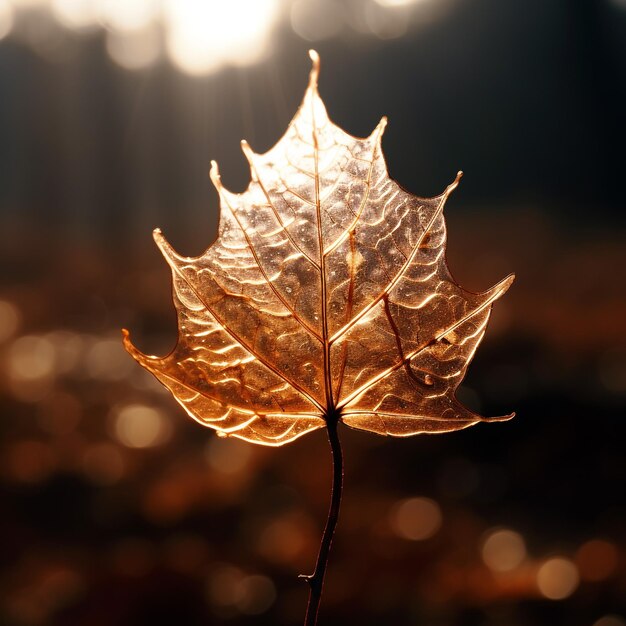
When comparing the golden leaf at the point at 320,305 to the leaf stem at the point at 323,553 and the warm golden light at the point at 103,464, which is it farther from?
the warm golden light at the point at 103,464

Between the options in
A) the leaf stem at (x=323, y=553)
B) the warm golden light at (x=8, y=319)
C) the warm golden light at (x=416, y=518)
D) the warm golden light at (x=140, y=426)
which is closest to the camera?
the leaf stem at (x=323, y=553)

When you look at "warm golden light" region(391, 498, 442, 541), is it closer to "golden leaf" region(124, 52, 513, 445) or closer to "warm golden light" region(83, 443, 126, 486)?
"warm golden light" region(83, 443, 126, 486)

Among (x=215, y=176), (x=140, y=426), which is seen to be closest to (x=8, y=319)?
(x=140, y=426)

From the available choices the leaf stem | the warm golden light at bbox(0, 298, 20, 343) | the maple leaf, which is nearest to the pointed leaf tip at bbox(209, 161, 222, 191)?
the maple leaf

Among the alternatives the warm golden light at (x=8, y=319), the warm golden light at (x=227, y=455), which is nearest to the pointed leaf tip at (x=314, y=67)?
the warm golden light at (x=227, y=455)

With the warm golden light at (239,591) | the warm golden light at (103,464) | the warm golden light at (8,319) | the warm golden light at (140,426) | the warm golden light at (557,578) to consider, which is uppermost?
the warm golden light at (8,319)

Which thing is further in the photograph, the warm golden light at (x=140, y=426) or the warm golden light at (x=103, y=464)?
the warm golden light at (x=140, y=426)

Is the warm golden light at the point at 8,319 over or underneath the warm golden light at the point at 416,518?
over

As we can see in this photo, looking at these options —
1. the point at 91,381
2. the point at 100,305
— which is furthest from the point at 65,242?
the point at 91,381
